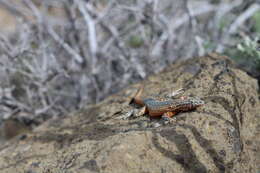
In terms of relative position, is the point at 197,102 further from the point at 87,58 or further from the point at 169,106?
the point at 87,58

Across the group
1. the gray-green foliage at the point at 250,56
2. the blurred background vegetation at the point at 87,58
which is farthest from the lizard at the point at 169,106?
the blurred background vegetation at the point at 87,58

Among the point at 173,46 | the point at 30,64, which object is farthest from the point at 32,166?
the point at 173,46

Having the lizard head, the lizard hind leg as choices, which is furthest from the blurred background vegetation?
the lizard hind leg

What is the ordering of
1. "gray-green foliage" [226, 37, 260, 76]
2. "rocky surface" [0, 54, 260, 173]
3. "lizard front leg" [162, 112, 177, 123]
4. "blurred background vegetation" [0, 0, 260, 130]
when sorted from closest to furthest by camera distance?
"rocky surface" [0, 54, 260, 173] < "lizard front leg" [162, 112, 177, 123] < "gray-green foliage" [226, 37, 260, 76] < "blurred background vegetation" [0, 0, 260, 130]

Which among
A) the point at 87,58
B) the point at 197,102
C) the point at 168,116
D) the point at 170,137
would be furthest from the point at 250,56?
the point at 87,58

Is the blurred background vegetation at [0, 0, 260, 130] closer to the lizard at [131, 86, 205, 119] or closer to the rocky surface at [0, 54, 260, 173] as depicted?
the rocky surface at [0, 54, 260, 173]
